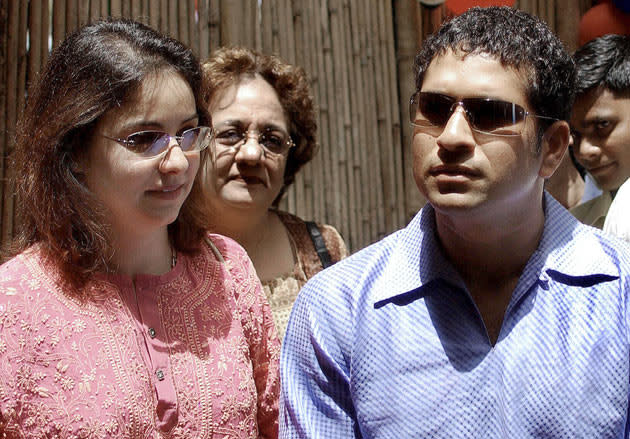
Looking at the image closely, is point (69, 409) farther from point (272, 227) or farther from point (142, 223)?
point (272, 227)

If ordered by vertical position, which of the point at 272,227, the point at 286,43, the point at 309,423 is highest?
the point at 286,43

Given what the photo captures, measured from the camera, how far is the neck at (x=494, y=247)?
6.38 feet

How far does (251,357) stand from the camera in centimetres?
216

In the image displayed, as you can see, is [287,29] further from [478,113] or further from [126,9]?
[478,113]

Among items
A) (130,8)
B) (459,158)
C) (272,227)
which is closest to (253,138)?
(272,227)

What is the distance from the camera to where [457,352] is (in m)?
1.83

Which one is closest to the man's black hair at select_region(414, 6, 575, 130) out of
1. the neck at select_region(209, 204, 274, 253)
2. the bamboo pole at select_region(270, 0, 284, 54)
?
the neck at select_region(209, 204, 274, 253)

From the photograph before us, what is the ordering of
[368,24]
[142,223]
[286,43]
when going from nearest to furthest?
[142,223] < [286,43] < [368,24]

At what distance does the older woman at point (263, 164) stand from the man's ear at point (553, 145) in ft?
3.82

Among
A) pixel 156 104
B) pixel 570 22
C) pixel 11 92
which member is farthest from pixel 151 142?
pixel 570 22

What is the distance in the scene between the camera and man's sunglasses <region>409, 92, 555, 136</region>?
1.84 meters

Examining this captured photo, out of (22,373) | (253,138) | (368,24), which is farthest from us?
(368,24)

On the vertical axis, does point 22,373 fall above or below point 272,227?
below

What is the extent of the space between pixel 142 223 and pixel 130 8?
159cm
